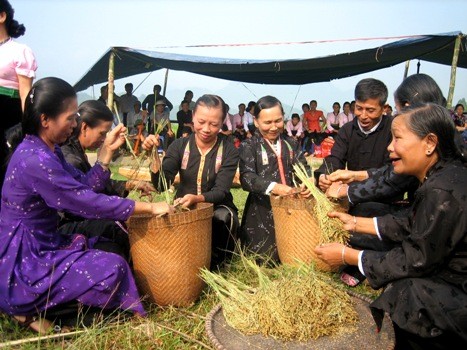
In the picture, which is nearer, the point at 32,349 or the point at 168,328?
the point at 32,349

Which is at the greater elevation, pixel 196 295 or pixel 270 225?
pixel 270 225

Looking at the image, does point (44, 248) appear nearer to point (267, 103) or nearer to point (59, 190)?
point (59, 190)

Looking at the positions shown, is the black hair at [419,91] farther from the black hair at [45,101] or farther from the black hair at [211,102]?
the black hair at [45,101]

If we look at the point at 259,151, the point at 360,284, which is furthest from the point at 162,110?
the point at 360,284

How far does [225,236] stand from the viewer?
3.30 m

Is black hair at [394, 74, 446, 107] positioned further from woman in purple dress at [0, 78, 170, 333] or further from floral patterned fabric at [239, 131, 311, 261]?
woman in purple dress at [0, 78, 170, 333]

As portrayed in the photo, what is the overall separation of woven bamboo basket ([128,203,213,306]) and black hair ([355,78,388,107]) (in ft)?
5.14

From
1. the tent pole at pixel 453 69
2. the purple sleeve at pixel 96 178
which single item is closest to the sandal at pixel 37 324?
the purple sleeve at pixel 96 178

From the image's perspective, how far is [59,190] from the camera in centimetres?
226

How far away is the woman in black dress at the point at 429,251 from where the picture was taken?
1820 millimetres

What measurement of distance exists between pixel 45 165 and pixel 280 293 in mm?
1383

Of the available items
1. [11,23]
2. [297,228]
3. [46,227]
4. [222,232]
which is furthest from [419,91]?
[11,23]

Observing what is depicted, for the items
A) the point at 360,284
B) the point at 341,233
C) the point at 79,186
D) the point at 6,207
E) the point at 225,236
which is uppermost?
the point at 79,186

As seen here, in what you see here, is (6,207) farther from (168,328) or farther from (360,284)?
(360,284)
